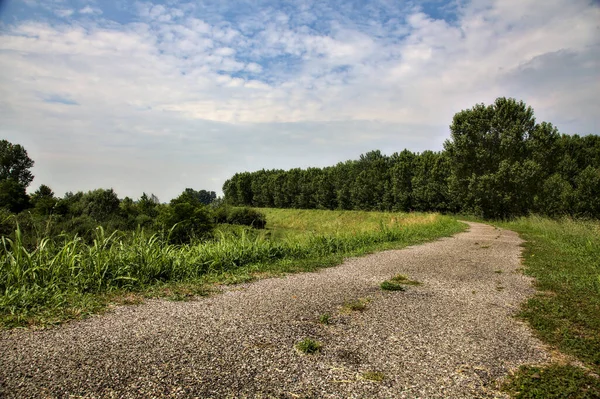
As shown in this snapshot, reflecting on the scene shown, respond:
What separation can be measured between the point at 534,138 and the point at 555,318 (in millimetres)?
28714

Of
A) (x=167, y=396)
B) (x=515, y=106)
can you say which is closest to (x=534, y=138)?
(x=515, y=106)

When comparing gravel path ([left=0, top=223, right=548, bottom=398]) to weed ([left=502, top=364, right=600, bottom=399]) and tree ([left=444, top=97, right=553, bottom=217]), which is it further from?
tree ([left=444, top=97, right=553, bottom=217])

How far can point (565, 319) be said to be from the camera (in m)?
4.43

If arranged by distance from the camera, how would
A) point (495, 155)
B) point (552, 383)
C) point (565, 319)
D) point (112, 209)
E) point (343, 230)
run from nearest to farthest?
point (552, 383) < point (565, 319) < point (343, 230) < point (112, 209) < point (495, 155)

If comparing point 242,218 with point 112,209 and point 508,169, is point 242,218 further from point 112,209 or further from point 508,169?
point 508,169

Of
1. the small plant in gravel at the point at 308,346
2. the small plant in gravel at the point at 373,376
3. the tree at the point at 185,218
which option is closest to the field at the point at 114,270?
the small plant in gravel at the point at 308,346

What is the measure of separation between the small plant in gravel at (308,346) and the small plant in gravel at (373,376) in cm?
56

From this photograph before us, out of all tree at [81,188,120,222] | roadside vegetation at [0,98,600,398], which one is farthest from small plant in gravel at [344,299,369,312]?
tree at [81,188,120,222]

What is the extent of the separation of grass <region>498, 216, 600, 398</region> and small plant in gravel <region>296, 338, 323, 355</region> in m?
1.57

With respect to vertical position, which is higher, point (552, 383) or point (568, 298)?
point (552, 383)

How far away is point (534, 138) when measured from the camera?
28.0 m

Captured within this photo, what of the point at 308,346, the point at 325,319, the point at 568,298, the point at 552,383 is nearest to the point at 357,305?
the point at 325,319

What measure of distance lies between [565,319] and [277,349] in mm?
3651

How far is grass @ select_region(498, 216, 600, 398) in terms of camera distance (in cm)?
280
